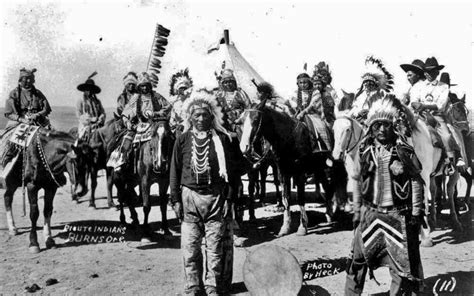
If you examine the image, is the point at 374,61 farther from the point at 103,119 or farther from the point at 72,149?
the point at 103,119

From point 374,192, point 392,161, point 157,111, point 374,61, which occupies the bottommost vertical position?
point 374,192

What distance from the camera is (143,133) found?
8.08 meters

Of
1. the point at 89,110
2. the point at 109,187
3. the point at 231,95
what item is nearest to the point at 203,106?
the point at 231,95

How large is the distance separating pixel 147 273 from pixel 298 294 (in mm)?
2390

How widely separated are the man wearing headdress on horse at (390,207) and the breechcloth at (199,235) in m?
1.66

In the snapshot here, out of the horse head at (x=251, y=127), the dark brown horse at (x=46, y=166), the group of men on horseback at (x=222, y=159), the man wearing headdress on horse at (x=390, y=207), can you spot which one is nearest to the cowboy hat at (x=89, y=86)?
→ the group of men on horseback at (x=222, y=159)

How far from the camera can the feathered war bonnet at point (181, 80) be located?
9480mm

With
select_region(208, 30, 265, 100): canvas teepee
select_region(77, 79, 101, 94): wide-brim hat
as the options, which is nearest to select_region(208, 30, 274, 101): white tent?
select_region(208, 30, 265, 100): canvas teepee

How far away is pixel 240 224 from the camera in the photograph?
8102 millimetres

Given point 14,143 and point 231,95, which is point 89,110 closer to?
point 14,143

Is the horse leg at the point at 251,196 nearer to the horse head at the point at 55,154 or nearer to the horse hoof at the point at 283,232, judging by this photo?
the horse hoof at the point at 283,232

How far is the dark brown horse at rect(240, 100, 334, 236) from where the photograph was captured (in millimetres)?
7816

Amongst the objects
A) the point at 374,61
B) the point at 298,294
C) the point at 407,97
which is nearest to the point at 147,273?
the point at 298,294

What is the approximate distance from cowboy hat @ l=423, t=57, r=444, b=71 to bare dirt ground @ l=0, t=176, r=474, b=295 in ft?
11.2
